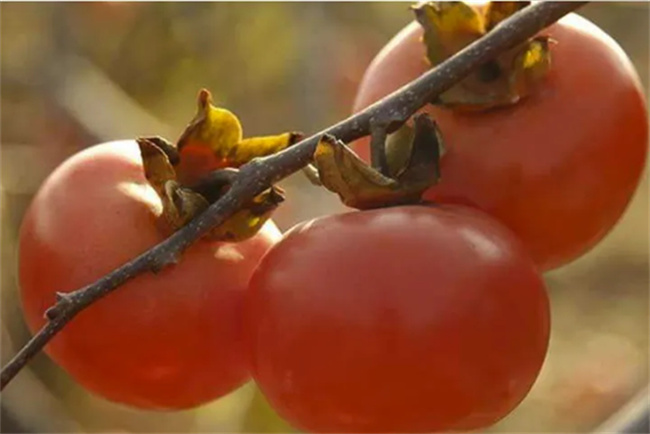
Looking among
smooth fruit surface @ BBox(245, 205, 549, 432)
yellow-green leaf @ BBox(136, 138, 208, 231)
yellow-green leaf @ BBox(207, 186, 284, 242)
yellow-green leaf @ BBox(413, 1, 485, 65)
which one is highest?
yellow-green leaf @ BBox(413, 1, 485, 65)

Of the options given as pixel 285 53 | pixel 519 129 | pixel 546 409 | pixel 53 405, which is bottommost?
pixel 546 409

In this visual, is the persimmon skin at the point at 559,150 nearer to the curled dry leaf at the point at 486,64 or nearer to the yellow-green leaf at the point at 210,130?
the curled dry leaf at the point at 486,64

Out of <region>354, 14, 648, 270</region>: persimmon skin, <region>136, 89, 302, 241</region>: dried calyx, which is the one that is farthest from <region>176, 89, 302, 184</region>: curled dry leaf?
<region>354, 14, 648, 270</region>: persimmon skin

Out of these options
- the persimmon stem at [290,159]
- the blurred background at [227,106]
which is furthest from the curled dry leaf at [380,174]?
the blurred background at [227,106]

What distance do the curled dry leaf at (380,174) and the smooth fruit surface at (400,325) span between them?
1.1 inches

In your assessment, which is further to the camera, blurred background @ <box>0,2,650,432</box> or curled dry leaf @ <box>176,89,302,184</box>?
blurred background @ <box>0,2,650,432</box>

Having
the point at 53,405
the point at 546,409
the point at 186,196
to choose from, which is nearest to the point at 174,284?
the point at 186,196

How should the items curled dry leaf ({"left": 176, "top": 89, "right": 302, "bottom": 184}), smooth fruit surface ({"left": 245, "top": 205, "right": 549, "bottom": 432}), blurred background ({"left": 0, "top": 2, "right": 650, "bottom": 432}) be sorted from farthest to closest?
blurred background ({"left": 0, "top": 2, "right": 650, "bottom": 432}), curled dry leaf ({"left": 176, "top": 89, "right": 302, "bottom": 184}), smooth fruit surface ({"left": 245, "top": 205, "right": 549, "bottom": 432})

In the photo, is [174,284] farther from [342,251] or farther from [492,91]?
[492,91]

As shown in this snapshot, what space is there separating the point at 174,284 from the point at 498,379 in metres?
0.22

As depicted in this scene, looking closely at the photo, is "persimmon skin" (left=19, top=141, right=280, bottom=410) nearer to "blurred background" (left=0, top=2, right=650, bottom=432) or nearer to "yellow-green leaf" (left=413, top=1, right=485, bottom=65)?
"yellow-green leaf" (left=413, top=1, right=485, bottom=65)

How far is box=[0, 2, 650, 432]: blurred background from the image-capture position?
261cm

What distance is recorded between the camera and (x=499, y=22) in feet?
3.16

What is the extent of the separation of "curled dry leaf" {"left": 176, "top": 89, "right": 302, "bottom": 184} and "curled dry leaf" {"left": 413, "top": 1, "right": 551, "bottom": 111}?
11 centimetres
